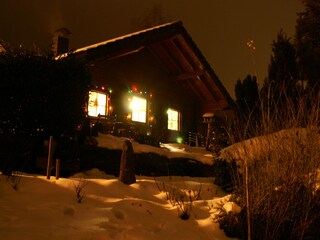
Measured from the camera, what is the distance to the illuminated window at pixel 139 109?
44.5 ft

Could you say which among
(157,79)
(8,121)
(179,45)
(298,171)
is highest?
(179,45)

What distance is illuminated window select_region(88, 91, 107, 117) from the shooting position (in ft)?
38.5

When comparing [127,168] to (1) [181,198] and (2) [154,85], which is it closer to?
(1) [181,198]

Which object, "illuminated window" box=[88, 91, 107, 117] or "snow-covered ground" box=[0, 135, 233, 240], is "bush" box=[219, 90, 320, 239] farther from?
"illuminated window" box=[88, 91, 107, 117]

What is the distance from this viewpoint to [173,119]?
1592 cm

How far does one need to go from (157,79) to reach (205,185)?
8158 millimetres

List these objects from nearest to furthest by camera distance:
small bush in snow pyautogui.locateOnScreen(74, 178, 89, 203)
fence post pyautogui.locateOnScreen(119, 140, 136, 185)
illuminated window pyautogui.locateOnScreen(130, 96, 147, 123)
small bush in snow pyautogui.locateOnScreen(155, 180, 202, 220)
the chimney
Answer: small bush in snow pyautogui.locateOnScreen(74, 178, 89, 203) < small bush in snow pyautogui.locateOnScreen(155, 180, 202, 220) < fence post pyautogui.locateOnScreen(119, 140, 136, 185) < the chimney < illuminated window pyautogui.locateOnScreen(130, 96, 147, 123)

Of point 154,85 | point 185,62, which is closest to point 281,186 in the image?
point 154,85

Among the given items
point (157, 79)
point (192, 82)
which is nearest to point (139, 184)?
point (157, 79)

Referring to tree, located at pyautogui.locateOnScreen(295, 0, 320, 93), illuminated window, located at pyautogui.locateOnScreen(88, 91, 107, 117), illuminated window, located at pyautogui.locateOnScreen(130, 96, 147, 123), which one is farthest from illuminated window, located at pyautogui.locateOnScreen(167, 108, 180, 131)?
tree, located at pyautogui.locateOnScreen(295, 0, 320, 93)

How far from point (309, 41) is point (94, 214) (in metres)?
14.0

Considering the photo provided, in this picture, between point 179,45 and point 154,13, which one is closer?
point 179,45

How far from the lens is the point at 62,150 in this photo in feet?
26.2

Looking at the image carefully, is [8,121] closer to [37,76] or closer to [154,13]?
[37,76]
